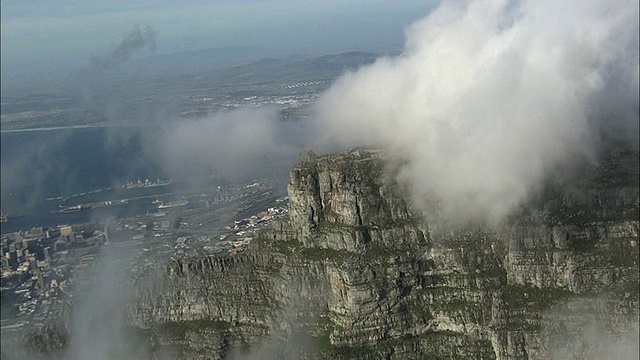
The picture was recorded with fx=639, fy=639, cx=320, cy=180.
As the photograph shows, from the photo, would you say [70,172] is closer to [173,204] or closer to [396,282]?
[173,204]

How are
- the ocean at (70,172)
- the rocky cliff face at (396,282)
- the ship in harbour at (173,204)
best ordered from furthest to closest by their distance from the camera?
the ship in harbour at (173,204) < the ocean at (70,172) < the rocky cliff face at (396,282)

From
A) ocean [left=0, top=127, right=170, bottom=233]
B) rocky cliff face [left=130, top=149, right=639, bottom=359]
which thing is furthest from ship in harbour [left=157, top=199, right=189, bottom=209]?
rocky cliff face [left=130, top=149, right=639, bottom=359]

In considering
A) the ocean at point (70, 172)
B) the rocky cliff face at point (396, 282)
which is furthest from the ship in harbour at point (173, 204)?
the rocky cliff face at point (396, 282)

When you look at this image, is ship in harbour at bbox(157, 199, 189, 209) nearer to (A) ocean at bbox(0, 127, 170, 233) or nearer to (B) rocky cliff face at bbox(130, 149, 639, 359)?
(A) ocean at bbox(0, 127, 170, 233)

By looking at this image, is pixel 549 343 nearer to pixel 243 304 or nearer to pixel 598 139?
pixel 598 139

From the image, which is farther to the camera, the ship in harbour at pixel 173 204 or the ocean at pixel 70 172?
the ship in harbour at pixel 173 204

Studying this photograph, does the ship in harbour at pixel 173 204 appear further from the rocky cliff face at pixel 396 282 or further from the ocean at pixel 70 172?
the rocky cliff face at pixel 396 282

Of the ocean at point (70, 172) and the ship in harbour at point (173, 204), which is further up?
the ocean at point (70, 172)

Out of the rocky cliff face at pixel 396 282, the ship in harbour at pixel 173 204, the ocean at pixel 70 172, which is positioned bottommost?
the rocky cliff face at pixel 396 282

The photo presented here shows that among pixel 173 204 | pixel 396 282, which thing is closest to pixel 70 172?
pixel 173 204

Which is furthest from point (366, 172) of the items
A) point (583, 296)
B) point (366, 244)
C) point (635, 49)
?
point (635, 49)
